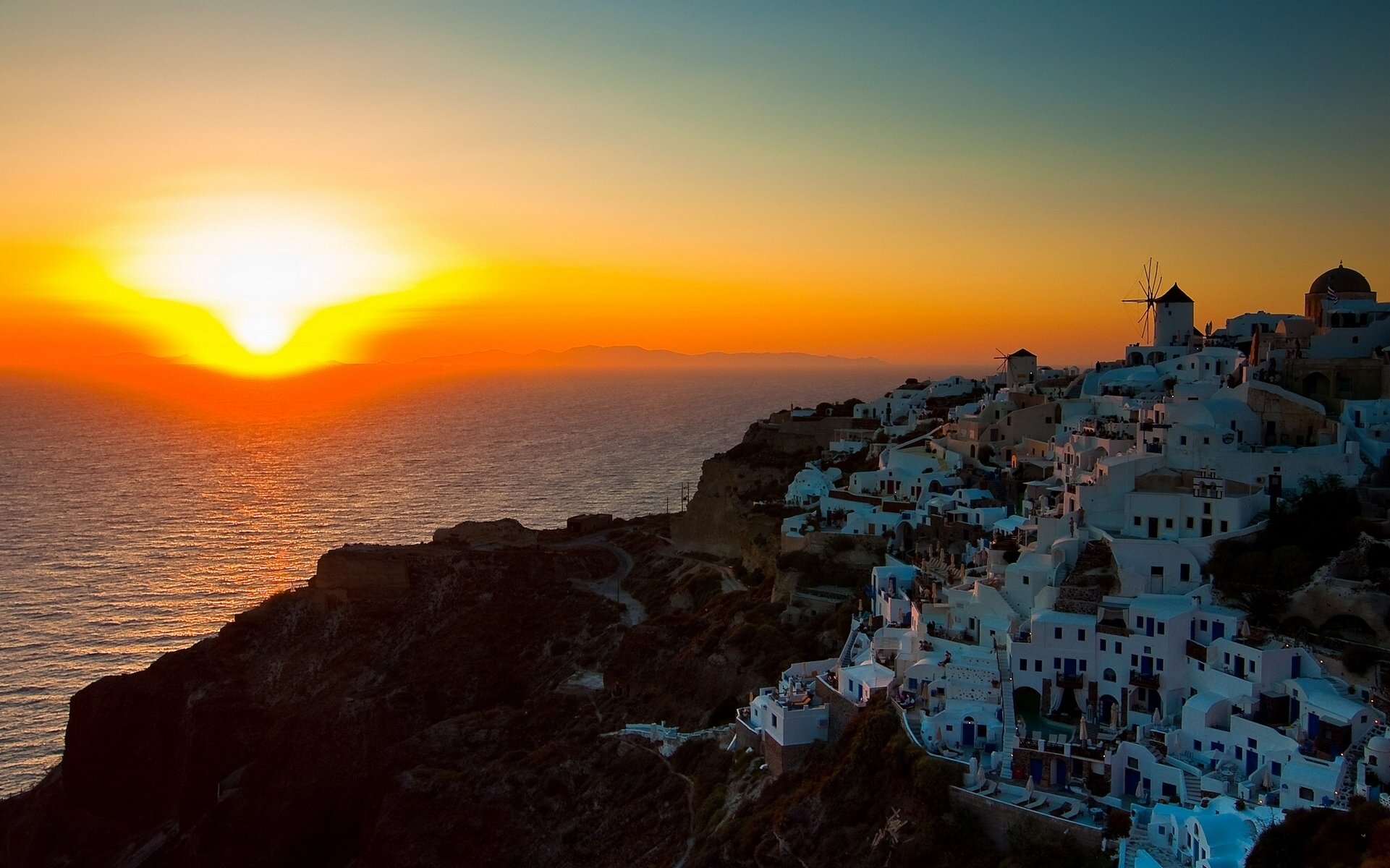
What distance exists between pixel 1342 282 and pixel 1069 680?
25792mm

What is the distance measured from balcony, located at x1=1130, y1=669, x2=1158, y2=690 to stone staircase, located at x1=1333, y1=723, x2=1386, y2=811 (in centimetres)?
523

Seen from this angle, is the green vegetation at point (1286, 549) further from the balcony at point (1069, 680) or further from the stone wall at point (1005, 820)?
the stone wall at point (1005, 820)

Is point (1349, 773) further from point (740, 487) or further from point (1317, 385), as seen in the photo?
point (740, 487)

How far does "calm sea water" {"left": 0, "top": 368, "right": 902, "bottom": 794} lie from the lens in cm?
5694

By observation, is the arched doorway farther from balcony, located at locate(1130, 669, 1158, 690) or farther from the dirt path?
the dirt path

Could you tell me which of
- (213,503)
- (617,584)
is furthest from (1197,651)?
(213,503)

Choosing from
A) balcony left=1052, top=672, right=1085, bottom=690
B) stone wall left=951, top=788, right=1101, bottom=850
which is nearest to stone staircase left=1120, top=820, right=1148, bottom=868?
stone wall left=951, top=788, right=1101, bottom=850

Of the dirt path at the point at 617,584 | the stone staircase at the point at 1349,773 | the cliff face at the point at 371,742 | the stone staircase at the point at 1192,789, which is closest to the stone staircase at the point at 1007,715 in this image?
the stone staircase at the point at 1192,789

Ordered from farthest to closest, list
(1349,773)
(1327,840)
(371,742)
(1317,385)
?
(371,742) < (1317,385) < (1349,773) < (1327,840)

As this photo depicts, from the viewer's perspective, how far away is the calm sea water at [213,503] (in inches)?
2242

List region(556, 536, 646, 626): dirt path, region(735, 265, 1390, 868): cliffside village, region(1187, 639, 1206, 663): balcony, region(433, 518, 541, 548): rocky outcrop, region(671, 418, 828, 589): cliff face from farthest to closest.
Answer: region(433, 518, 541, 548): rocky outcrop < region(671, 418, 828, 589): cliff face < region(556, 536, 646, 626): dirt path < region(1187, 639, 1206, 663): balcony < region(735, 265, 1390, 868): cliffside village

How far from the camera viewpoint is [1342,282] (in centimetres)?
4425

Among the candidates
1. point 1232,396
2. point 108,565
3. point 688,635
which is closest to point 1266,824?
point 1232,396

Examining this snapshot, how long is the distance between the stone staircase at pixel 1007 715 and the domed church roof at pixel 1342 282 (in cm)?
2504
